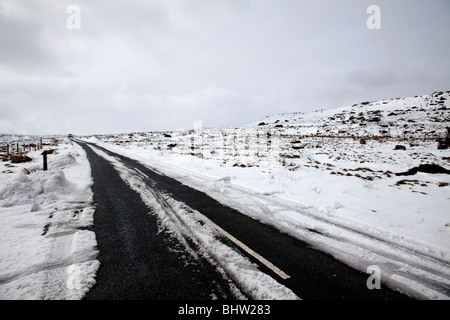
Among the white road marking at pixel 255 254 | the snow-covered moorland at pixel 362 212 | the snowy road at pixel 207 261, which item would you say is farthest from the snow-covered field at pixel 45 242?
the snow-covered moorland at pixel 362 212

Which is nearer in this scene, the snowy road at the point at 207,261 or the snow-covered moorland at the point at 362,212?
the snowy road at the point at 207,261

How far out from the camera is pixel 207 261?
361cm

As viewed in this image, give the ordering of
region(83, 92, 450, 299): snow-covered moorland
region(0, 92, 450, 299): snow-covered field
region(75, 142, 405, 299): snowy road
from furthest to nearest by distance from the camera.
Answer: region(83, 92, 450, 299): snow-covered moorland → region(0, 92, 450, 299): snow-covered field → region(75, 142, 405, 299): snowy road

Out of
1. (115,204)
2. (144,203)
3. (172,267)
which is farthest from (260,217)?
(115,204)

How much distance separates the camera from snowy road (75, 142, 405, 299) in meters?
2.95

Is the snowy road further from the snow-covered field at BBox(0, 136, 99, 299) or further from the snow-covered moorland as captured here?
the snow-covered moorland

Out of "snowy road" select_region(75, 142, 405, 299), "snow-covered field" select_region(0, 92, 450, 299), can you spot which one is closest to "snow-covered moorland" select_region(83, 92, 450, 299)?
"snow-covered field" select_region(0, 92, 450, 299)

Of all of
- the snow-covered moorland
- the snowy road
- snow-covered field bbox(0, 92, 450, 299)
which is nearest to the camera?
the snowy road

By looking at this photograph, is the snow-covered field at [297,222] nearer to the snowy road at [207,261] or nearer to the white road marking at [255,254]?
the snowy road at [207,261]

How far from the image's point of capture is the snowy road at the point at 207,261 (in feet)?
9.69

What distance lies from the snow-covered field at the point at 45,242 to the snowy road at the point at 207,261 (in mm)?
295

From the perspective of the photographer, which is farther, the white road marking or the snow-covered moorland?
the snow-covered moorland

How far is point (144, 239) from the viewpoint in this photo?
4332 millimetres

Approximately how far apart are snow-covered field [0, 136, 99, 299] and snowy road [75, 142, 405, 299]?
0.30 metres
